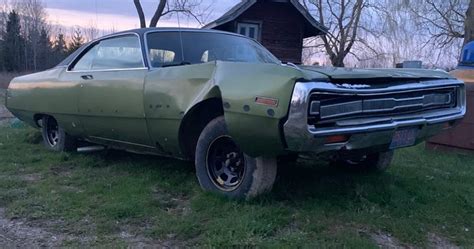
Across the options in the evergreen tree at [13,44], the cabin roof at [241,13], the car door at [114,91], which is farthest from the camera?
the evergreen tree at [13,44]

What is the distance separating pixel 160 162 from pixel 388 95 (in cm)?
290

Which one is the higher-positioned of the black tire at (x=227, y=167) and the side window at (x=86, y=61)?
the side window at (x=86, y=61)

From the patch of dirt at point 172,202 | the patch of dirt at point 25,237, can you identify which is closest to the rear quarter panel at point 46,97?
the patch of dirt at point 172,202

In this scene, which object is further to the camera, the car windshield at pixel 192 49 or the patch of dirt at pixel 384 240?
the car windshield at pixel 192 49

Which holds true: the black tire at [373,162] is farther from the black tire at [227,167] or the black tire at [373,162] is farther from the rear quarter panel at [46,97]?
the rear quarter panel at [46,97]

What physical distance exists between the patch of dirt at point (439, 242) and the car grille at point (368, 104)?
96cm

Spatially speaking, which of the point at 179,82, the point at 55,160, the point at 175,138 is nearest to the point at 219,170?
the point at 175,138

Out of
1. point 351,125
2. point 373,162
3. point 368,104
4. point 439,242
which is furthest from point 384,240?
point 373,162

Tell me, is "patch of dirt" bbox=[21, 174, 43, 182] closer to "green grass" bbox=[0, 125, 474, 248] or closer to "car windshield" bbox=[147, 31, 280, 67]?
"green grass" bbox=[0, 125, 474, 248]

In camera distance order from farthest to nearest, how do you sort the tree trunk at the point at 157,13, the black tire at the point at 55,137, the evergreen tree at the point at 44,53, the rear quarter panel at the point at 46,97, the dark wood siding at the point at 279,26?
the evergreen tree at the point at 44,53 → the tree trunk at the point at 157,13 → the dark wood siding at the point at 279,26 → the black tire at the point at 55,137 → the rear quarter panel at the point at 46,97

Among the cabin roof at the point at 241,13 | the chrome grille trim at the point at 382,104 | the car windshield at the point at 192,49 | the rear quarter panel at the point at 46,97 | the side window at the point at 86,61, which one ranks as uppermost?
the cabin roof at the point at 241,13

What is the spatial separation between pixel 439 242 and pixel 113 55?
12.3 ft

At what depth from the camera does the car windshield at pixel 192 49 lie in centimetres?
515

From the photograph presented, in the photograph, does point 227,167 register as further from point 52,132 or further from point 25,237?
point 52,132
